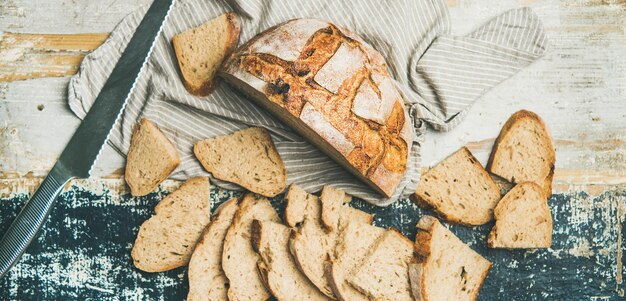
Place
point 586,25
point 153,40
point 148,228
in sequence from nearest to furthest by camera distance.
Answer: point 153,40
point 148,228
point 586,25

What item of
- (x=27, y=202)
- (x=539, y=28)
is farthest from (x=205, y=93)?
(x=539, y=28)

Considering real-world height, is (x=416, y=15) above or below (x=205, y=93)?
above

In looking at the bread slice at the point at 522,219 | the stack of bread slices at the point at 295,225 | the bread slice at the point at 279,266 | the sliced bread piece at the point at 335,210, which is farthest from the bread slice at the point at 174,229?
the bread slice at the point at 522,219

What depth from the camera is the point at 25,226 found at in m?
3.30

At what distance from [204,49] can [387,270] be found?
1.53 m

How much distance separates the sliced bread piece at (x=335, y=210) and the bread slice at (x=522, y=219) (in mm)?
728

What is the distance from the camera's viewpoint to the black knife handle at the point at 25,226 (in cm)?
329

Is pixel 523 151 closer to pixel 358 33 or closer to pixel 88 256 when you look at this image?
pixel 358 33

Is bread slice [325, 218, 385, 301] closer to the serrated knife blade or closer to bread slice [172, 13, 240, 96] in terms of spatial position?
bread slice [172, 13, 240, 96]

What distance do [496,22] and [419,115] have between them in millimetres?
700

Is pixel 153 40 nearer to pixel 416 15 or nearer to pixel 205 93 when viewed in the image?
pixel 205 93

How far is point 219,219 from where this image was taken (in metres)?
3.47

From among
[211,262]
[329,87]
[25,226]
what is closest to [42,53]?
[25,226]

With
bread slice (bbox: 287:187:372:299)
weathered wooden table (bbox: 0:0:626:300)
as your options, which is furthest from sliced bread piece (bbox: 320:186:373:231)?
weathered wooden table (bbox: 0:0:626:300)
